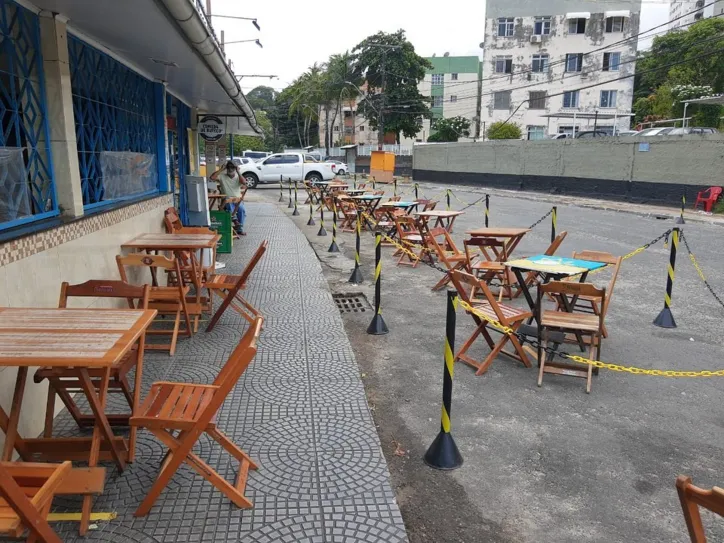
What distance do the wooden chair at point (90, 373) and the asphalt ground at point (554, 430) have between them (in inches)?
66.5

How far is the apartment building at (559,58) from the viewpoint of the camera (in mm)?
41781

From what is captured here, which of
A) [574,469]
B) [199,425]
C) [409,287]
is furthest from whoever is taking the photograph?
[409,287]

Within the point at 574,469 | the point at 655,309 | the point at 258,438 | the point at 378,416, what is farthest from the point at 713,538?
the point at 655,309

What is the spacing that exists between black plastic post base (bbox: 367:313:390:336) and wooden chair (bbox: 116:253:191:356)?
1.78m

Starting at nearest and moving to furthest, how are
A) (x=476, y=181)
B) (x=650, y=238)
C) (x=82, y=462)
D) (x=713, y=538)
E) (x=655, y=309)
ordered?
(x=713, y=538) → (x=82, y=462) → (x=655, y=309) → (x=650, y=238) → (x=476, y=181)

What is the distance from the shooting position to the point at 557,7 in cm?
4184

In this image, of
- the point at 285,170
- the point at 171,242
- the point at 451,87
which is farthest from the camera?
the point at 451,87

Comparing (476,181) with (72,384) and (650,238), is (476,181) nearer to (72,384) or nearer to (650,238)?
(650,238)

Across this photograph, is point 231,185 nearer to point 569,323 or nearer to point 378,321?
point 378,321

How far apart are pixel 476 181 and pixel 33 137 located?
27.6 metres

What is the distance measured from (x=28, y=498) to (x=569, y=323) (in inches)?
158

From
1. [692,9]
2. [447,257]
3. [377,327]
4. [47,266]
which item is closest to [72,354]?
[47,266]

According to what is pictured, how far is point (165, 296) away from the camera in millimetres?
5324

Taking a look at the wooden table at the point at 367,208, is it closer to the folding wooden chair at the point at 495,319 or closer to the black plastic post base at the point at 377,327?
the black plastic post base at the point at 377,327
